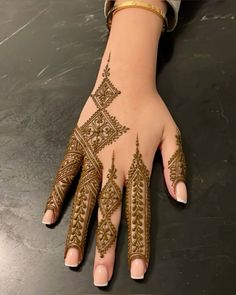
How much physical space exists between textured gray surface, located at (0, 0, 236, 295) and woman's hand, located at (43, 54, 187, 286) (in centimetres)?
2

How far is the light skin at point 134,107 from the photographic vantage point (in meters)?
0.65

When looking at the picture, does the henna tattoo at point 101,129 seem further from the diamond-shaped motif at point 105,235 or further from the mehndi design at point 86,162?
the diamond-shaped motif at point 105,235

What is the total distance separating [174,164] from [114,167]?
0.11 metres

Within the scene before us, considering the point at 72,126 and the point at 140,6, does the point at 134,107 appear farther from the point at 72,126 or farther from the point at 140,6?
the point at 140,6

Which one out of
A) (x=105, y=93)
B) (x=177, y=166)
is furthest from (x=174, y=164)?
(x=105, y=93)

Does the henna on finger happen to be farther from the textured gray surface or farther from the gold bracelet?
the gold bracelet

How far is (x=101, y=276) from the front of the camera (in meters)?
0.63

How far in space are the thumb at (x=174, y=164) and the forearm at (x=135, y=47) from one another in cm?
12

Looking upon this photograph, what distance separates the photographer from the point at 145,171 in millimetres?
728

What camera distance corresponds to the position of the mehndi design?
0.67 metres

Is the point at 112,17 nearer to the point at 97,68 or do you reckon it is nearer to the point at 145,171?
the point at 97,68

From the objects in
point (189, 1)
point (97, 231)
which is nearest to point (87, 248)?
point (97, 231)

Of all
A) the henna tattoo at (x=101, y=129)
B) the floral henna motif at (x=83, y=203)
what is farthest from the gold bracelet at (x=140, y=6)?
the floral henna motif at (x=83, y=203)

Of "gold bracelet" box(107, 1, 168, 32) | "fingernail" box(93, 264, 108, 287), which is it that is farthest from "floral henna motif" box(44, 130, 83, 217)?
"gold bracelet" box(107, 1, 168, 32)
